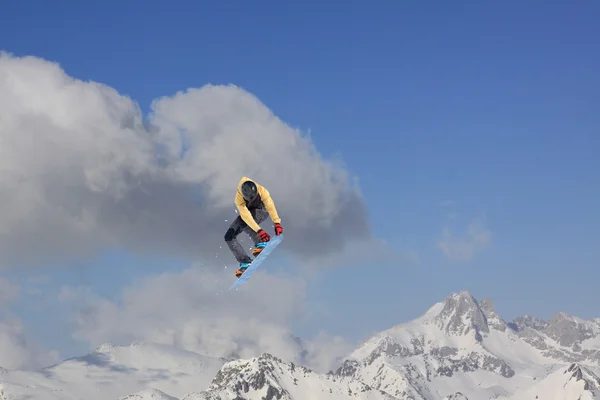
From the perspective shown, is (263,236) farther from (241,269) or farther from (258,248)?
(241,269)

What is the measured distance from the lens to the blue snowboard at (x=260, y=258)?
47.7 meters

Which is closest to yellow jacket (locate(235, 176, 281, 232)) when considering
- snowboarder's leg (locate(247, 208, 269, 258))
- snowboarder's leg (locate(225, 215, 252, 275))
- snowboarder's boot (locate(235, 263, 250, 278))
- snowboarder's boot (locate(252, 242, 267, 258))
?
snowboarder's leg (locate(247, 208, 269, 258))

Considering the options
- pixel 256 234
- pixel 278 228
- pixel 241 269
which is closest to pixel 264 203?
pixel 278 228

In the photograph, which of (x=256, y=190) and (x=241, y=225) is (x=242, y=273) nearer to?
(x=241, y=225)

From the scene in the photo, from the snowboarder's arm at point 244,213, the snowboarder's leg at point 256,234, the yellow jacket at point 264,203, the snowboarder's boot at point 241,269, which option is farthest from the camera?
the snowboarder's boot at point 241,269

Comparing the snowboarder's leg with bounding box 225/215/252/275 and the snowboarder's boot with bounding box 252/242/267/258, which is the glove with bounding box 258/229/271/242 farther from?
the snowboarder's leg with bounding box 225/215/252/275

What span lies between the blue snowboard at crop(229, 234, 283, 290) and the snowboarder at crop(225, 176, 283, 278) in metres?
0.41

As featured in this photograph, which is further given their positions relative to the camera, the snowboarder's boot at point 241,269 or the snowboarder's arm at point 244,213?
the snowboarder's boot at point 241,269

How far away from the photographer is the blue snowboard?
47.7 m

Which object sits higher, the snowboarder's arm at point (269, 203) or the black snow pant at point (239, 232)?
the black snow pant at point (239, 232)

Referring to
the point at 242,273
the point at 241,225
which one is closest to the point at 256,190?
the point at 241,225

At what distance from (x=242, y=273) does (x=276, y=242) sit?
4.03 metres

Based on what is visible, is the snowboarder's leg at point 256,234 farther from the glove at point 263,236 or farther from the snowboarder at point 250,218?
the glove at point 263,236

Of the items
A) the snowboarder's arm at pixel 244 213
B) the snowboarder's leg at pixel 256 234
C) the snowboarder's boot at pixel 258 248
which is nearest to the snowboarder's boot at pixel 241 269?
the snowboarder's leg at pixel 256 234
